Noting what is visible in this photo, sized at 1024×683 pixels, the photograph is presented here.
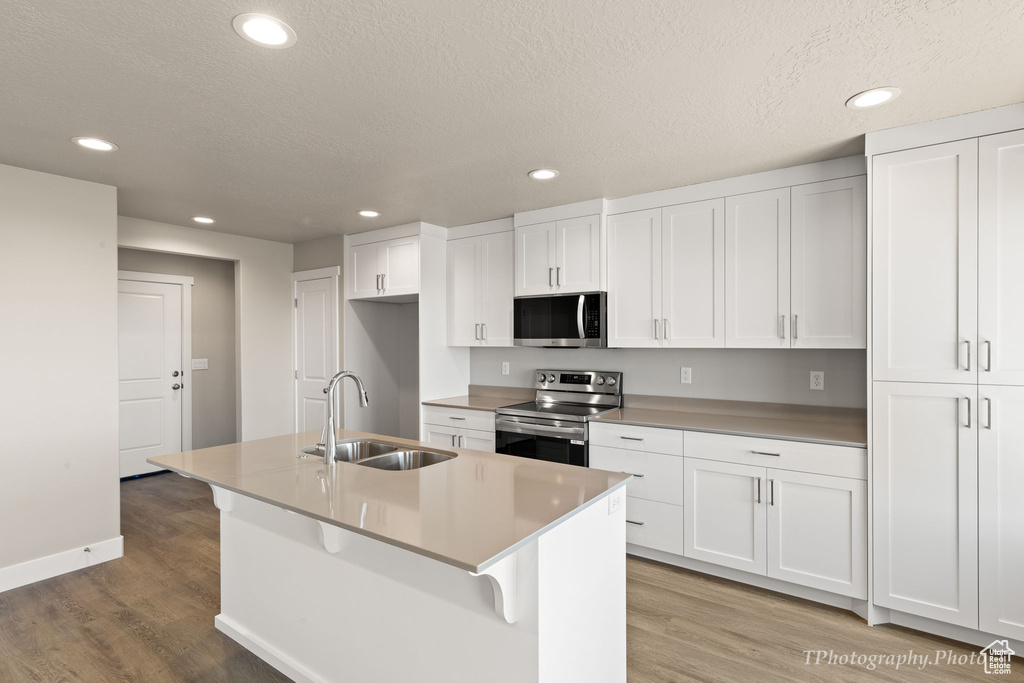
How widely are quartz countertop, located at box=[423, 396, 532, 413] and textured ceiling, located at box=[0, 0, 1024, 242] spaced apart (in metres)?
1.72

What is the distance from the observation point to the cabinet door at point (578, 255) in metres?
3.60

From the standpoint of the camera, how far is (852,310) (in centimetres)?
274

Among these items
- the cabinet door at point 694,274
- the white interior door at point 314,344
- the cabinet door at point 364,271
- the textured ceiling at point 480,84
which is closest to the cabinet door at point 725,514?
the cabinet door at point 694,274

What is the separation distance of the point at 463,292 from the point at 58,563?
3187mm

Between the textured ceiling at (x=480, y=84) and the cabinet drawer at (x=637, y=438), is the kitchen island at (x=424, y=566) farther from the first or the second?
the textured ceiling at (x=480, y=84)

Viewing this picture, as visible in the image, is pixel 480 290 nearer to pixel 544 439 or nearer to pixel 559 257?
pixel 559 257

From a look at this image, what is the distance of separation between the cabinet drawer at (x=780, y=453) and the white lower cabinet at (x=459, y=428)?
1.50 metres

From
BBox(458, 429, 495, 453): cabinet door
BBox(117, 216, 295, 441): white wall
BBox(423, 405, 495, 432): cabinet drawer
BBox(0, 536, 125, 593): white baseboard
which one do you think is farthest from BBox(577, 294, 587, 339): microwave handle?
BBox(0, 536, 125, 593): white baseboard

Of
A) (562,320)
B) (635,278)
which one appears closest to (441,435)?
(562,320)

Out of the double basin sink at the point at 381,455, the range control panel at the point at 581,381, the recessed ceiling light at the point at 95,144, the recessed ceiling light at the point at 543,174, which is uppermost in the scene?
the recessed ceiling light at the point at 95,144

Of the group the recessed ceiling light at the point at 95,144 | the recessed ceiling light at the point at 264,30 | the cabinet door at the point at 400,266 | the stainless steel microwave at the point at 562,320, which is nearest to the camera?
the recessed ceiling light at the point at 264,30

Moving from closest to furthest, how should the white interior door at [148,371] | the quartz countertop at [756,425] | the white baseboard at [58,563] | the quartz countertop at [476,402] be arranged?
the quartz countertop at [756,425] → the white baseboard at [58,563] → the quartz countertop at [476,402] → the white interior door at [148,371]

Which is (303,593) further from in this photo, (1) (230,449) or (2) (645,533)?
→ (2) (645,533)

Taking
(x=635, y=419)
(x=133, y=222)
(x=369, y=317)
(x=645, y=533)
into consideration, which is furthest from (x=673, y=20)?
(x=133, y=222)
